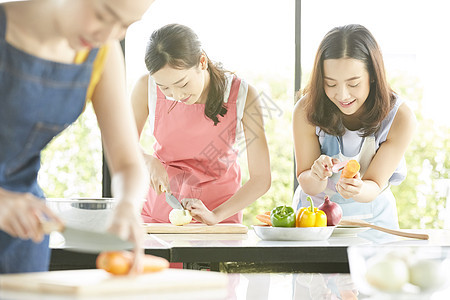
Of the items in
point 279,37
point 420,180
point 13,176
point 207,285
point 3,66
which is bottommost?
point 420,180

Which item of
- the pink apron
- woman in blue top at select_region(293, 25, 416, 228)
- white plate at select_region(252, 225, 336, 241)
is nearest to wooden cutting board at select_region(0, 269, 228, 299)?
white plate at select_region(252, 225, 336, 241)

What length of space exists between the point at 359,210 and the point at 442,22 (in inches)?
155

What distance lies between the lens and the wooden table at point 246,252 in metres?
2.36

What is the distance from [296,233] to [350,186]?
1.01 ft

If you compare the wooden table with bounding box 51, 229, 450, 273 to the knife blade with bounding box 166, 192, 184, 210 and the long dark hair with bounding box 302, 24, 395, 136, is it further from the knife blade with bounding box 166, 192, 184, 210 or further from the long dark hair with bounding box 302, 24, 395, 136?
the long dark hair with bounding box 302, 24, 395, 136

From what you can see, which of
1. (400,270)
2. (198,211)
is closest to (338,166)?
(198,211)

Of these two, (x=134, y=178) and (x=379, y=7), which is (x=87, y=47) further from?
(x=379, y=7)

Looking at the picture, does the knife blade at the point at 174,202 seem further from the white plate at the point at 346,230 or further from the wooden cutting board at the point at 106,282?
the wooden cutting board at the point at 106,282

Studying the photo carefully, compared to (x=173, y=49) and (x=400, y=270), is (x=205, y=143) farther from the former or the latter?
(x=400, y=270)

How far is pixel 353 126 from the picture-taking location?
123 inches

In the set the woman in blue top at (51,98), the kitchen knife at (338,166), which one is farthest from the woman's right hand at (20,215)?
the kitchen knife at (338,166)

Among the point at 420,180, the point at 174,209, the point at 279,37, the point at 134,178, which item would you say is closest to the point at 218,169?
the point at 174,209

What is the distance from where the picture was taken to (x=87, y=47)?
1.32 m

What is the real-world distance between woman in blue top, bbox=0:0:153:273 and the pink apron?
1.70 m
